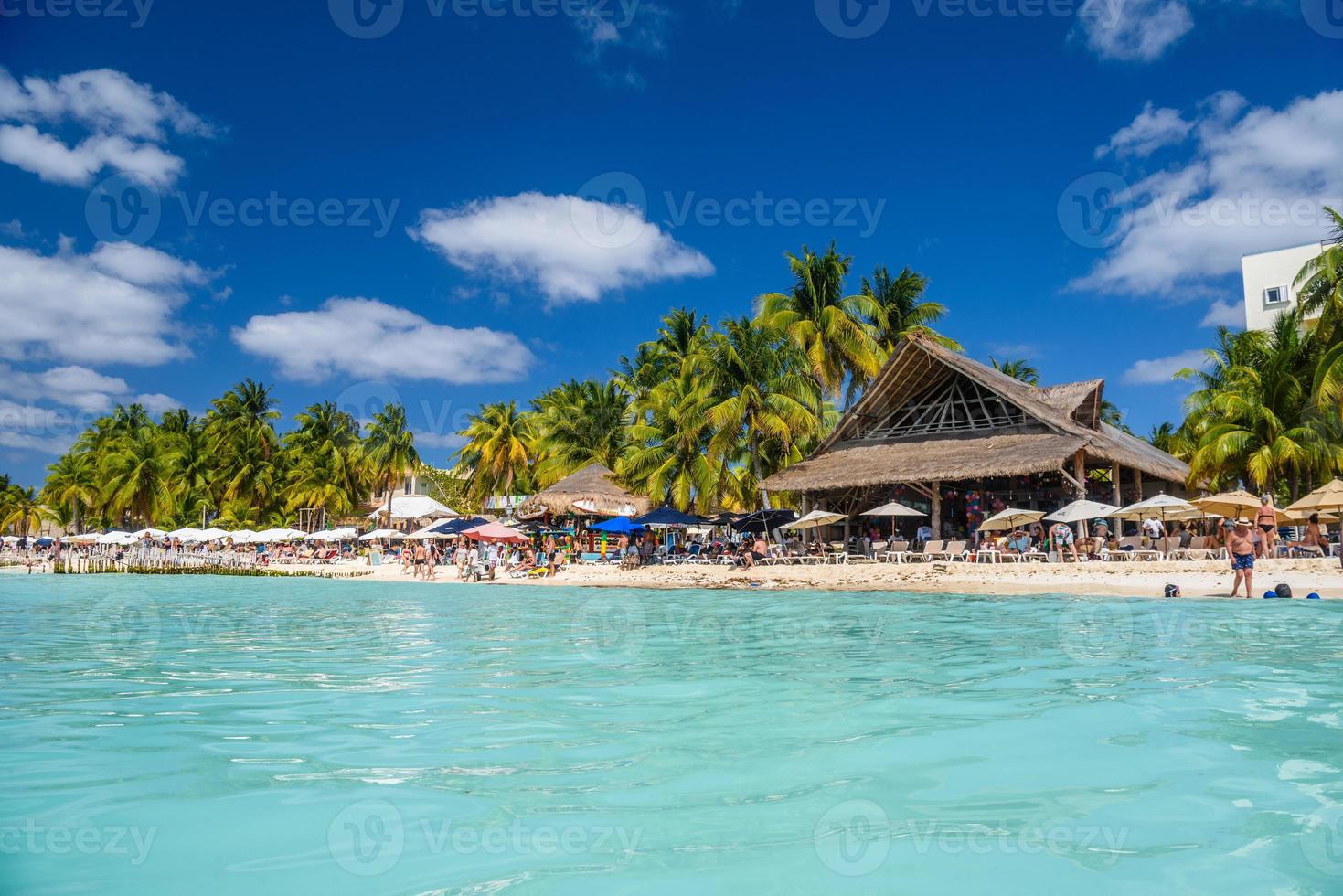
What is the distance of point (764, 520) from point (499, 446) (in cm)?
2102

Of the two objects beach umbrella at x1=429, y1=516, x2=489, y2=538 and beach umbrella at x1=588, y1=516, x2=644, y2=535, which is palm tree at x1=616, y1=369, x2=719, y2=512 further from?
beach umbrella at x1=429, y1=516, x2=489, y2=538

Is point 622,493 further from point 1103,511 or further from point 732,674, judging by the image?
point 732,674

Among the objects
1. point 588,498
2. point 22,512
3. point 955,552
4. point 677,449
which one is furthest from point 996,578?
point 22,512

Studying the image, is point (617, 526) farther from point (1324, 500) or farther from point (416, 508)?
point (1324, 500)

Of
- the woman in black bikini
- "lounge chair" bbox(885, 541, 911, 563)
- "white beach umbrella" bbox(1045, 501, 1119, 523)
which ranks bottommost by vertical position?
"lounge chair" bbox(885, 541, 911, 563)

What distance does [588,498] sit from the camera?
3092 centimetres

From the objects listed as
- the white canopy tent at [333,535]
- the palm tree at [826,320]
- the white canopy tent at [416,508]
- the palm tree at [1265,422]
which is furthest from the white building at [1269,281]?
the white canopy tent at [333,535]

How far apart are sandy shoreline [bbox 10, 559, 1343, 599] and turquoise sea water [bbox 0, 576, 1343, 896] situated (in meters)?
5.31

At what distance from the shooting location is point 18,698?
6371mm

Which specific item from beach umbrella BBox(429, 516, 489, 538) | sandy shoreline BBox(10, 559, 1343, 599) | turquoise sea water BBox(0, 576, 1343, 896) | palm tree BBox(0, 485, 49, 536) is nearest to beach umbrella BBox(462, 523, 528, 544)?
beach umbrella BBox(429, 516, 489, 538)

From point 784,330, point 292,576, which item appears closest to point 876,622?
point 784,330

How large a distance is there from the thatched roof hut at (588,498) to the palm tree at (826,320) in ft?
27.7

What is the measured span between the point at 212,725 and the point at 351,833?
99.6 inches

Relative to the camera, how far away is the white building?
44.1 meters
